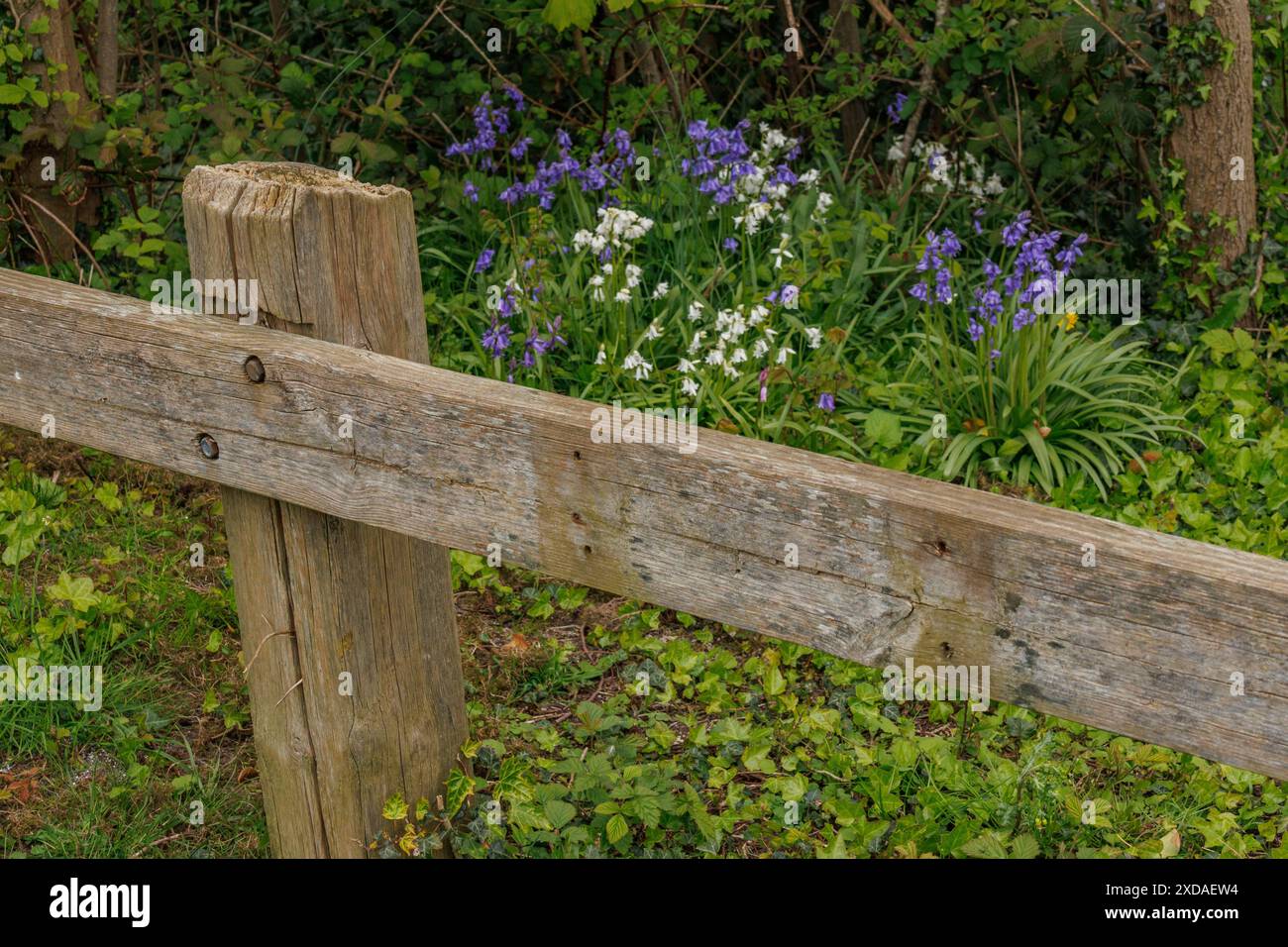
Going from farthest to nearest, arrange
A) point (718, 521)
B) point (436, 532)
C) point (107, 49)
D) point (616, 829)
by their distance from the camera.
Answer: point (107, 49), point (616, 829), point (436, 532), point (718, 521)

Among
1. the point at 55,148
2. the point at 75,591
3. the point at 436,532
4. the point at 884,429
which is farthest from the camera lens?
the point at 55,148

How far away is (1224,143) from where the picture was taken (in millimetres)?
4797

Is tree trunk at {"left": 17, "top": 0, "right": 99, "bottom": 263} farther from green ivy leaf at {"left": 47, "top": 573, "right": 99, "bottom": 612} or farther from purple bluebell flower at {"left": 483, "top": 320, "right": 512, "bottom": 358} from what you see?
green ivy leaf at {"left": 47, "top": 573, "right": 99, "bottom": 612}

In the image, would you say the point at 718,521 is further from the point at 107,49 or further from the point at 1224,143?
the point at 107,49

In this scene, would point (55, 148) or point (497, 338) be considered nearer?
point (497, 338)

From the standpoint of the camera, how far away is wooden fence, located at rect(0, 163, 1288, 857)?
5.51ft

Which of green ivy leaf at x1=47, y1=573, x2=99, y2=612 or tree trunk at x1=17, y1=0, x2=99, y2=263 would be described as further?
tree trunk at x1=17, y1=0, x2=99, y2=263

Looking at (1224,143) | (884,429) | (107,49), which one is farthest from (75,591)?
(1224,143)

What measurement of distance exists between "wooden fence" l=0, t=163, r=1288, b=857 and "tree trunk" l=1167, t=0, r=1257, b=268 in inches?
138

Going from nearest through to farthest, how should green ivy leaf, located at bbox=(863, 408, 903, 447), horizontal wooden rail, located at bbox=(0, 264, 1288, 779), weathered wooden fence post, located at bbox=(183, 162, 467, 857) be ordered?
horizontal wooden rail, located at bbox=(0, 264, 1288, 779) < weathered wooden fence post, located at bbox=(183, 162, 467, 857) < green ivy leaf, located at bbox=(863, 408, 903, 447)

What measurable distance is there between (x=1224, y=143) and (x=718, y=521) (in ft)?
12.2

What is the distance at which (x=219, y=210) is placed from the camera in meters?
2.21

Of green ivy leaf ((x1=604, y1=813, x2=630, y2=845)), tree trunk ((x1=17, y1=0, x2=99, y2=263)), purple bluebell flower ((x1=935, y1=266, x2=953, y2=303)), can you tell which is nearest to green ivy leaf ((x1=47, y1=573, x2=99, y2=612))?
green ivy leaf ((x1=604, y1=813, x2=630, y2=845))

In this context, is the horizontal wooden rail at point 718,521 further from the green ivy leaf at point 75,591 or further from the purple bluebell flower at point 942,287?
the purple bluebell flower at point 942,287
